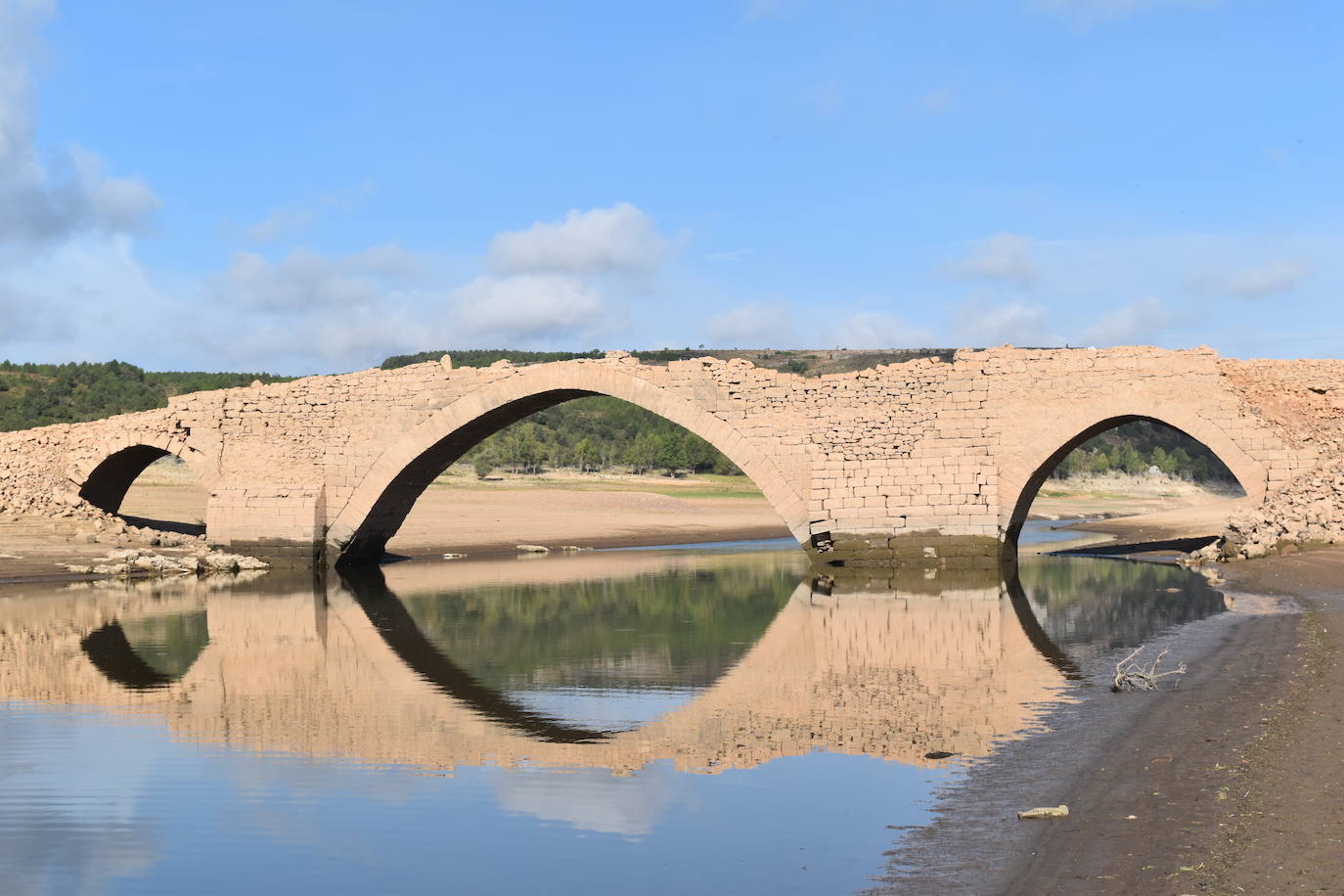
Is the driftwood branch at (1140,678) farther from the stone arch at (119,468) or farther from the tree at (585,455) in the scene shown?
the tree at (585,455)

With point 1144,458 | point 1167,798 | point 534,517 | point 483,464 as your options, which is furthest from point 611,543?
point 1144,458

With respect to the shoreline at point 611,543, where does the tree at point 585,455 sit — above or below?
above

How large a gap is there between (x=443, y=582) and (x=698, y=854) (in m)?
14.3

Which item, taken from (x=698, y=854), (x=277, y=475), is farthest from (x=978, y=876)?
(x=277, y=475)

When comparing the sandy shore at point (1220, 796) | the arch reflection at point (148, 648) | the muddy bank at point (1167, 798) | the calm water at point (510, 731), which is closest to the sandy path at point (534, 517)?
the calm water at point (510, 731)

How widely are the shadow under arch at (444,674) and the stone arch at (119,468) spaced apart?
17.3ft

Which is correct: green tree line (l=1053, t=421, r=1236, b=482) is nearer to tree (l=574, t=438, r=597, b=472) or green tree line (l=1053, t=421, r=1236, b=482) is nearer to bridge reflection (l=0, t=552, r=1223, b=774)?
tree (l=574, t=438, r=597, b=472)

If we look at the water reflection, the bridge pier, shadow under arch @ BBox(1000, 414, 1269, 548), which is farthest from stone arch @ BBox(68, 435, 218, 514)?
the water reflection

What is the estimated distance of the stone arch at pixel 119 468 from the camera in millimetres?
21875

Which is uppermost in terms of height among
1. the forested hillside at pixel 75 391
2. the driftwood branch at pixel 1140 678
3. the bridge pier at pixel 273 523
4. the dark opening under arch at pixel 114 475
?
the forested hillside at pixel 75 391

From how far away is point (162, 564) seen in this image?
2012cm

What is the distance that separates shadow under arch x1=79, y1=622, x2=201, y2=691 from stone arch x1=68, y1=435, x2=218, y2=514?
29.2 feet

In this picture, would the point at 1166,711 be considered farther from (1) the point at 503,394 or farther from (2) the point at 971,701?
(1) the point at 503,394

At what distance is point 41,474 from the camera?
2258 centimetres
